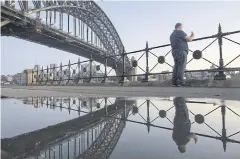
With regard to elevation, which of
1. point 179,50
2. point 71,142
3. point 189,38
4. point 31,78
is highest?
point 189,38

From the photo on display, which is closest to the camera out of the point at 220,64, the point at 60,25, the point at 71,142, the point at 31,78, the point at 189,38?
the point at 71,142

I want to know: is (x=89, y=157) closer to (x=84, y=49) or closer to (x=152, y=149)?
(x=152, y=149)

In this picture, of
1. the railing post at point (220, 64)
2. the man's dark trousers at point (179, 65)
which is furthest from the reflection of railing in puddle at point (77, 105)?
the railing post at point (220, 64)

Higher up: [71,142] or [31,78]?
[31,78]

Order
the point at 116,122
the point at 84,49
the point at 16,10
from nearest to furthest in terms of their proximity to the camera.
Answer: the point at 116,122 < the point at 16,10 < the point at 84,49

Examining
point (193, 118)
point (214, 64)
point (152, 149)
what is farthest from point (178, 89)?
point (152, 149)

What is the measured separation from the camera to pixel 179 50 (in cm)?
563

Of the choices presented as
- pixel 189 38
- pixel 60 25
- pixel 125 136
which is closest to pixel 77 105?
pixel 125 136

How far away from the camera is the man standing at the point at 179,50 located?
562 cm

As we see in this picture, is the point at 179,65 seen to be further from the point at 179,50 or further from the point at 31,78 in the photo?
the point at 31,78

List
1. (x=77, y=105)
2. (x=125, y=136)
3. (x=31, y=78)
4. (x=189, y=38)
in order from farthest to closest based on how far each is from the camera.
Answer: (x=31, y=78)
(x=189, y=38)
(x=77, y=105)
(x=125, y=136)

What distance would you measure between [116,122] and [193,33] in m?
3.93

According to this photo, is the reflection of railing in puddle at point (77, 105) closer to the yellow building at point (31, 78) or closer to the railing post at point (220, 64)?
the railing post at point (220, 64)

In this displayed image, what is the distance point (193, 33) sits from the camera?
5684 millimetres
